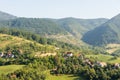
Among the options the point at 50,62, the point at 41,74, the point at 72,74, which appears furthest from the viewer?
the point at 50,62

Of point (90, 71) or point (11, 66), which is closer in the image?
point (90, 71)

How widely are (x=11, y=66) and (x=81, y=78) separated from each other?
4067 centimetres

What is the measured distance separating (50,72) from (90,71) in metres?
18.8

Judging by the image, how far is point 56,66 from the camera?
6156 inches

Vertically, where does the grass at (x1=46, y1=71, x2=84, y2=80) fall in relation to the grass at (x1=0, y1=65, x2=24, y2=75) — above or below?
below

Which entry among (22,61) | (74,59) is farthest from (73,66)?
(22,61)

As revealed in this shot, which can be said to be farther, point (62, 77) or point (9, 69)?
point (9, 69)

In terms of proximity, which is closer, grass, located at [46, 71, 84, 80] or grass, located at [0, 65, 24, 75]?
grass, located at [46, 71, 84, 80]

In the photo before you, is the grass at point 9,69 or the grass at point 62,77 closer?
the grass at point 62,77

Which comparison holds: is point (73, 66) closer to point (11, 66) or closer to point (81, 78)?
point (81, 78)

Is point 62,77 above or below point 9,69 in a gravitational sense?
below

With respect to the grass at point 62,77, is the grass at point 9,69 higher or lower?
higher

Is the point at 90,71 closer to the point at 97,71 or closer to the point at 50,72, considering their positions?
the point at 97,71

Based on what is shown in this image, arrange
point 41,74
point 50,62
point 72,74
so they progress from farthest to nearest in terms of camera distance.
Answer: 1. point 50,62
2. point 72,74
3. point 41,74
